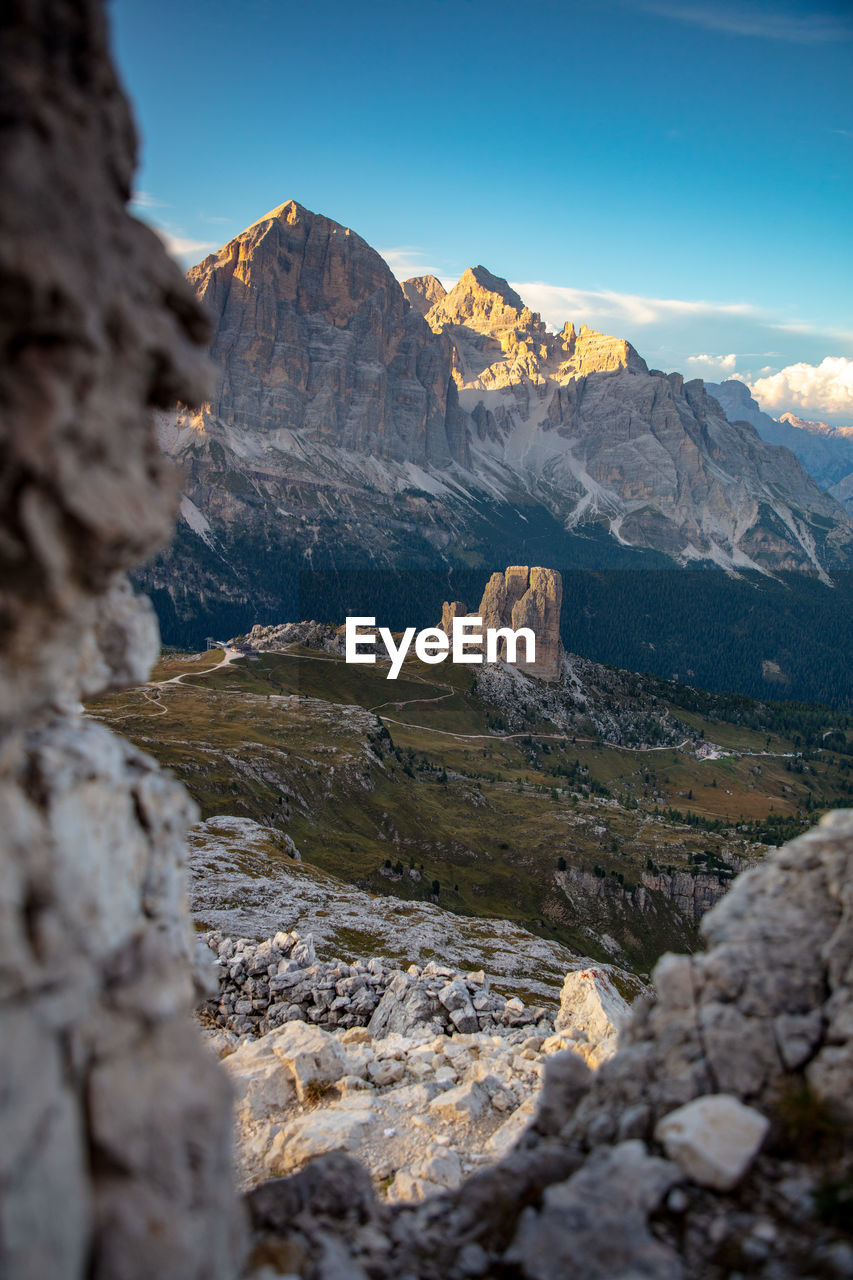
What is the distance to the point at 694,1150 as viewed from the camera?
15727 mm

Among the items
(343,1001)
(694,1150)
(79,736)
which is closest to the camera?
(79,736)

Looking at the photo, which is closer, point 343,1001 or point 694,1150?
point 694,1150

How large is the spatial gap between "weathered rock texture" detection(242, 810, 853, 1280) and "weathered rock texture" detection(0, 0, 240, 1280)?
5.10 metres

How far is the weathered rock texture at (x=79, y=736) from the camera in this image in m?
11.5

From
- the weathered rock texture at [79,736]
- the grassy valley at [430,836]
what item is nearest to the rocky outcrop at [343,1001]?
the weathered rock texture at [79,736]

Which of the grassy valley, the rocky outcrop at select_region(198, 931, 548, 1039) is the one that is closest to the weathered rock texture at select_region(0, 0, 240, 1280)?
the rocky outcrop at select_region(198, 931, 548, 1039)

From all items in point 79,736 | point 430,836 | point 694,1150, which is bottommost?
point 430,836

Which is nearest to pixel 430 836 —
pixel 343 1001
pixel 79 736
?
pixel 343 1001

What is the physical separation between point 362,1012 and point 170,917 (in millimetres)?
29494

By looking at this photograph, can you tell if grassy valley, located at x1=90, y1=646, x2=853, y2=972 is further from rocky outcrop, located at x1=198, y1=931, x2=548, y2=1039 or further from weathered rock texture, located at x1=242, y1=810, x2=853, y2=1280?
weathered rock texture, located at x1=242, y1=810, x2=853, y2=1280

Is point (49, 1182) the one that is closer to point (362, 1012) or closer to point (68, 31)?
point (68, 31)

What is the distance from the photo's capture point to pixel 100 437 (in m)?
12.6

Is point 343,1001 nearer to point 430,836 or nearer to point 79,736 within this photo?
point 79,736

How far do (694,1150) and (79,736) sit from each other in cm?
1397
